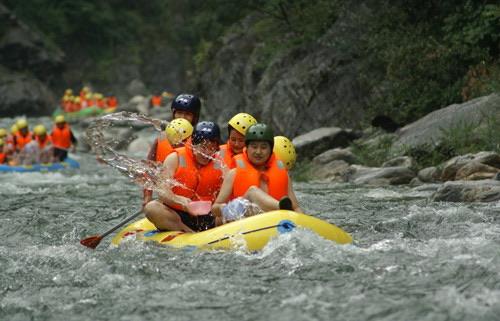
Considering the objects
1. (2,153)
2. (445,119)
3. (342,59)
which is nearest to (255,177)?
(445,119)

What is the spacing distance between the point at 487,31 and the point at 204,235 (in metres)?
9.66

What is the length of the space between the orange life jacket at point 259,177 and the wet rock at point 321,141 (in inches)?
321

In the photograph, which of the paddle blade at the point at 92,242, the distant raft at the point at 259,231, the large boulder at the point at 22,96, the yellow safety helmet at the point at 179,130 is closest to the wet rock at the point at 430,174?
the yellow safety helmet at the point at 179,130

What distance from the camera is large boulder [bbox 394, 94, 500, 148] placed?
13.4m

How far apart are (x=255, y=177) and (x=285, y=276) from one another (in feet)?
4.94

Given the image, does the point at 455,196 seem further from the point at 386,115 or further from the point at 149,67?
the point at 149,67

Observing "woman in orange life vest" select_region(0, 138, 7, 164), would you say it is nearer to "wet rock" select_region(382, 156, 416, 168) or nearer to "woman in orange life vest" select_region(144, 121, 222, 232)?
"wet rock" select_region(382, 156, 416, 168)

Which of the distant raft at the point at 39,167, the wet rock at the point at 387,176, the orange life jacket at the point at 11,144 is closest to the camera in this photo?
the wet rock at the point at 387,176

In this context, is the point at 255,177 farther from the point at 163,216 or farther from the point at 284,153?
the point at 163,216

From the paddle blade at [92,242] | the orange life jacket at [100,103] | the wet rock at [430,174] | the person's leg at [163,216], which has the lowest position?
the wet rock at [430,174]

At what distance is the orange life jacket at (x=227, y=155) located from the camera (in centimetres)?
801

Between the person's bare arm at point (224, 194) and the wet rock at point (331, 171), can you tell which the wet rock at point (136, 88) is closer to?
the wet rock at point (331, 171)

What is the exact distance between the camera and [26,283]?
6387 millimetres

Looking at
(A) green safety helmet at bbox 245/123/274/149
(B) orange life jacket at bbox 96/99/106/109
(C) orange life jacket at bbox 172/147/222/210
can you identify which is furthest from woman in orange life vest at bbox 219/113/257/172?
(B) orange life jacket at bbox 96/99/106/109
